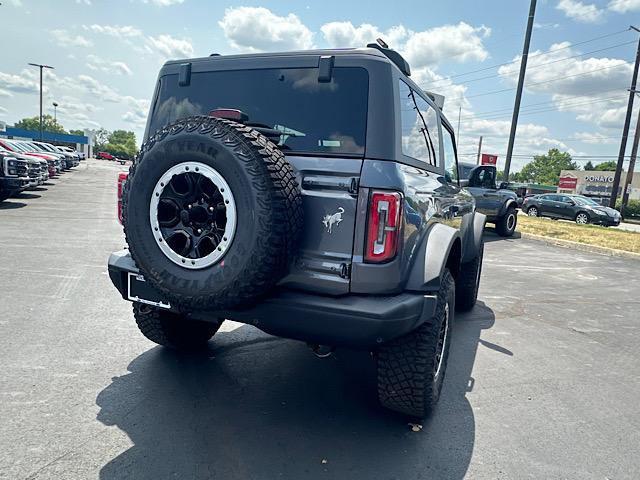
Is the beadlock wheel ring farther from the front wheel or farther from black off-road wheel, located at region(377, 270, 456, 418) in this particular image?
the front wheel

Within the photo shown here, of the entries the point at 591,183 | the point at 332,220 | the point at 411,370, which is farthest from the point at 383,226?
the point at 591,183

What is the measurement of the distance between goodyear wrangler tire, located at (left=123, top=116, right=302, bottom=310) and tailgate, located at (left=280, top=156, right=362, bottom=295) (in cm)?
10

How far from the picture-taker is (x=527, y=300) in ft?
19.6

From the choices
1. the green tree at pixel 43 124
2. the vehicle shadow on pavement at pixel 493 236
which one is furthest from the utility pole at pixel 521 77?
the green tree at pixel 43 124

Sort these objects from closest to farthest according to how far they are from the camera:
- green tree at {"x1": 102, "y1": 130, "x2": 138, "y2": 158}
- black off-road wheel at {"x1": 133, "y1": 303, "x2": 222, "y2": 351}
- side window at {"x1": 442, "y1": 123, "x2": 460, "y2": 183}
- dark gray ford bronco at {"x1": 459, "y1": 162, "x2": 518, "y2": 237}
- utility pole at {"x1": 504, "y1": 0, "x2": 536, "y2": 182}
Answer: black off-road wheel at {"x1": 133, "y1": 303, "x2": 222, "y2": 351} < side window at {"x1": 442, "y1": 123, "x2": 460, "y2": 183} < dark gray ford bronco at {"x1": 459, "y1": 162, "x2": 518, "y2": 237} < utility pole at {"x1": 504, "y1": 0, "x2": 536, "y2": 182} < green tree at {"x1": 102, "y1": 130, "x2": 138, "y2": 158}

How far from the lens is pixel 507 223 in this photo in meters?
12.6

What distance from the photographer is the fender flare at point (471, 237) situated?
4.29 meters

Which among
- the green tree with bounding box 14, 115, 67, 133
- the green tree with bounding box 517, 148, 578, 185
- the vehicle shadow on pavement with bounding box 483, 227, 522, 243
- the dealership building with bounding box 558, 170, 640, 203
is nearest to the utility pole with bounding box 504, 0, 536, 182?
the vehicle shadow on pavement with bounding box 483, 227, 522, 243

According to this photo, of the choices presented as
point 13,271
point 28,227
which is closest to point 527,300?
point 13,271

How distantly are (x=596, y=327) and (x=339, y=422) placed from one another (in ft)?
12.6

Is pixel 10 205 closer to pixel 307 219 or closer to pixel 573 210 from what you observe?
pixel 307 219

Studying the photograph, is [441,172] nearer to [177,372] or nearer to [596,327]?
[177,372]

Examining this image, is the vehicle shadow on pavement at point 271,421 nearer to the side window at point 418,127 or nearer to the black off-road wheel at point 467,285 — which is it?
the black off-road wheel at point 467,285

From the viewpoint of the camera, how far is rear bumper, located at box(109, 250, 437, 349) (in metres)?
2.15
